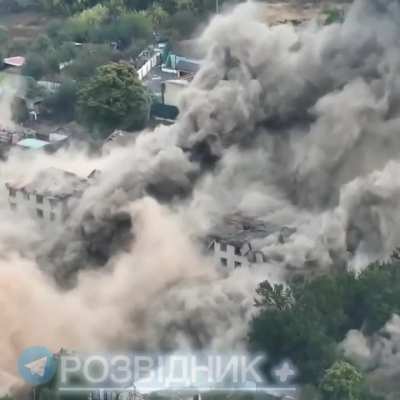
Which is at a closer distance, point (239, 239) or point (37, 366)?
point (37, 366)

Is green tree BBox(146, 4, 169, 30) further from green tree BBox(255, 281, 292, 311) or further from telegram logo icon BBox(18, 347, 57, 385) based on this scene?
telegram logo icon BBox(18, 347, 57, 385)

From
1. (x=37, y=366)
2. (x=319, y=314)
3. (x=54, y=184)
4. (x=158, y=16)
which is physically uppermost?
(x=158, y=16)

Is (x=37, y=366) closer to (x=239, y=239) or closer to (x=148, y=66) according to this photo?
(x=239, y=239)

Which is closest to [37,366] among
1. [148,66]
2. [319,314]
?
[319,314]

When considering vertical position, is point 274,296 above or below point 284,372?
above

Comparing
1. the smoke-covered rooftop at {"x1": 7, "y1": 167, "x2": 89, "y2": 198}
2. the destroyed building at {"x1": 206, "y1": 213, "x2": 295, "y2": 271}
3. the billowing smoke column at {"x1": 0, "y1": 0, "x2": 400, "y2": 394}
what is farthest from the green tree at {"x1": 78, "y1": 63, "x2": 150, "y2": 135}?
the destroyed building at {"x1": 206, "y1": 213, "x2": 295, "y2": 271}

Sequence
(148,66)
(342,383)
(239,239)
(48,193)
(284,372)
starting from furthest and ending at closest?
(148,66) < (48,193) < (239,239) < (284,372) < (342,383)

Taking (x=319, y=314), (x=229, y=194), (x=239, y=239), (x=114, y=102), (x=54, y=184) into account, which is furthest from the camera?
(x=114, y=102)
